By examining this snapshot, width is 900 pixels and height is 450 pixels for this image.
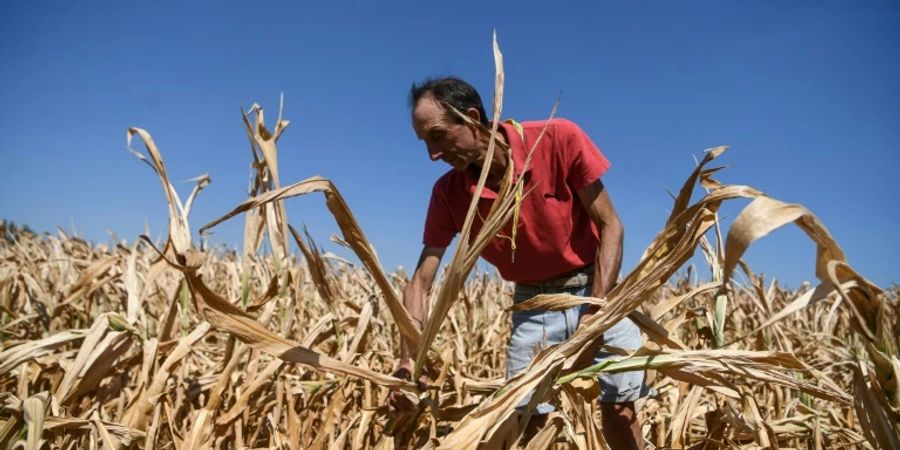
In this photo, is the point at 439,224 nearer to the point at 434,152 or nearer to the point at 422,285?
the point at 422,285

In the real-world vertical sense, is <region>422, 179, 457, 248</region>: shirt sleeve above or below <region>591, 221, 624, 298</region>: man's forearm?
above

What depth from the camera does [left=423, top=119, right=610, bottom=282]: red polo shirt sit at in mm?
2359

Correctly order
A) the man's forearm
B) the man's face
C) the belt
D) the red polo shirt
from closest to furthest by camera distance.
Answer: the man's forearm
the man's face
the red polo shirt
the belt

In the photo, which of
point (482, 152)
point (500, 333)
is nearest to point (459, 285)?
point (482, 152)

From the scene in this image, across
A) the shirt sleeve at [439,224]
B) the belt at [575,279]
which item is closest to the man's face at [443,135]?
the shirt sleeve at [439,224]

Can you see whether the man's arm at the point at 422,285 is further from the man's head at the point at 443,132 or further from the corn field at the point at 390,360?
the man's head at the point at 443,132

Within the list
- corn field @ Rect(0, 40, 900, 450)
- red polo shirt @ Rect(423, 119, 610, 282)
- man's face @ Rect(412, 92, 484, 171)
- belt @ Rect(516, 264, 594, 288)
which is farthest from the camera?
belt @ Rect(516, 264, 594, 288)

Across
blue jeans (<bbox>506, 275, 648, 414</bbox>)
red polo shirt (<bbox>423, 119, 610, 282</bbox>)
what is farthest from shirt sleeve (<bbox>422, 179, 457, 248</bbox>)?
blue jeans (<bbox>506, 275, 648, 414</bbox>)

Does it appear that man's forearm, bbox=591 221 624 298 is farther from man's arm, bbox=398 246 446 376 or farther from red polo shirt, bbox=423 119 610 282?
man's arm, bbox=398 246 446 376

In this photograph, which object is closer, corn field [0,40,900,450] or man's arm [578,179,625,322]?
corn field [0,40,900,450]

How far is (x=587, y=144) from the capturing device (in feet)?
A: 7.75

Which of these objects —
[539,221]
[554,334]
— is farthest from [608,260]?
[554,334]

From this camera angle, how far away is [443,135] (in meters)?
2.23

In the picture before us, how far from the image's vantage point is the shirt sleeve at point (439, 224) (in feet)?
8.51
